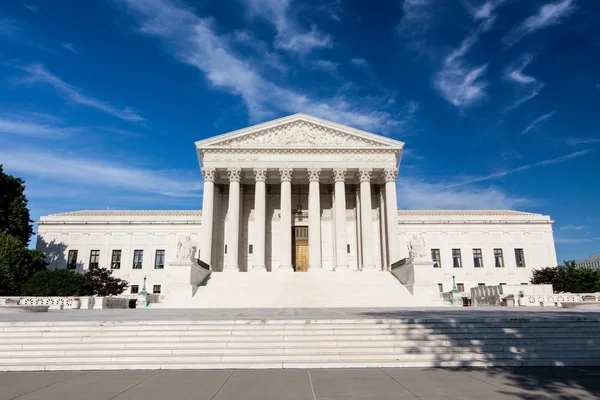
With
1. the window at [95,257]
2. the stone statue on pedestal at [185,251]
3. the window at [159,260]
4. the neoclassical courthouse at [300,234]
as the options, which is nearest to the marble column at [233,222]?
the neoclassical courthouse at [300,234]

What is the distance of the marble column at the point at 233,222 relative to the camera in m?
38.8

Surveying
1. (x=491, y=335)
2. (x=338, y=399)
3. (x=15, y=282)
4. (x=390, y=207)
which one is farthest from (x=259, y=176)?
(x=338, y=399)

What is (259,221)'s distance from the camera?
40.2 meters

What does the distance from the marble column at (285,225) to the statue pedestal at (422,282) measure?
11.1 m

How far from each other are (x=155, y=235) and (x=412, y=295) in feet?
117

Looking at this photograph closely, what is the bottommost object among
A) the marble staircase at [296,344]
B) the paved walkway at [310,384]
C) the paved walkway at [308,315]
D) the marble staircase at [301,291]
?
the paved walkway at [310,384]

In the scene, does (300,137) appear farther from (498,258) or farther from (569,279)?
(569,279)

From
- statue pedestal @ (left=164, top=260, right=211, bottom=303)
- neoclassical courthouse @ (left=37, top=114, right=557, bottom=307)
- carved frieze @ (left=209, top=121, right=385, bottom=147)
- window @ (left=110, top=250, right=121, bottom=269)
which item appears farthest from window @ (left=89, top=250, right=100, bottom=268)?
statue pedestal @ (left=164, top=260, right=211, bottom=303)

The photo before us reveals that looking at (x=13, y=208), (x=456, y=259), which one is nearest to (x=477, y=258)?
(x=456, y=259)

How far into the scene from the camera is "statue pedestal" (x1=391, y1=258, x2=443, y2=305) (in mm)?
30586

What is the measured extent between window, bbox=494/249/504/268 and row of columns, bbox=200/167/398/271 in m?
21.3

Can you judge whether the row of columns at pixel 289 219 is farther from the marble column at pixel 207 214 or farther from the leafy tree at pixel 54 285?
the leafy tree at pixel 54 285

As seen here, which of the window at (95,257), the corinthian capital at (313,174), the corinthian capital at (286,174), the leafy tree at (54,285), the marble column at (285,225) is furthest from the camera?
the window at (95,257)

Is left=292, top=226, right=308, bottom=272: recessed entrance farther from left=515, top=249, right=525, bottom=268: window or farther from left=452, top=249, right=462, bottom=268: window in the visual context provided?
left=515, top=249, right=525, bottom=268: window
